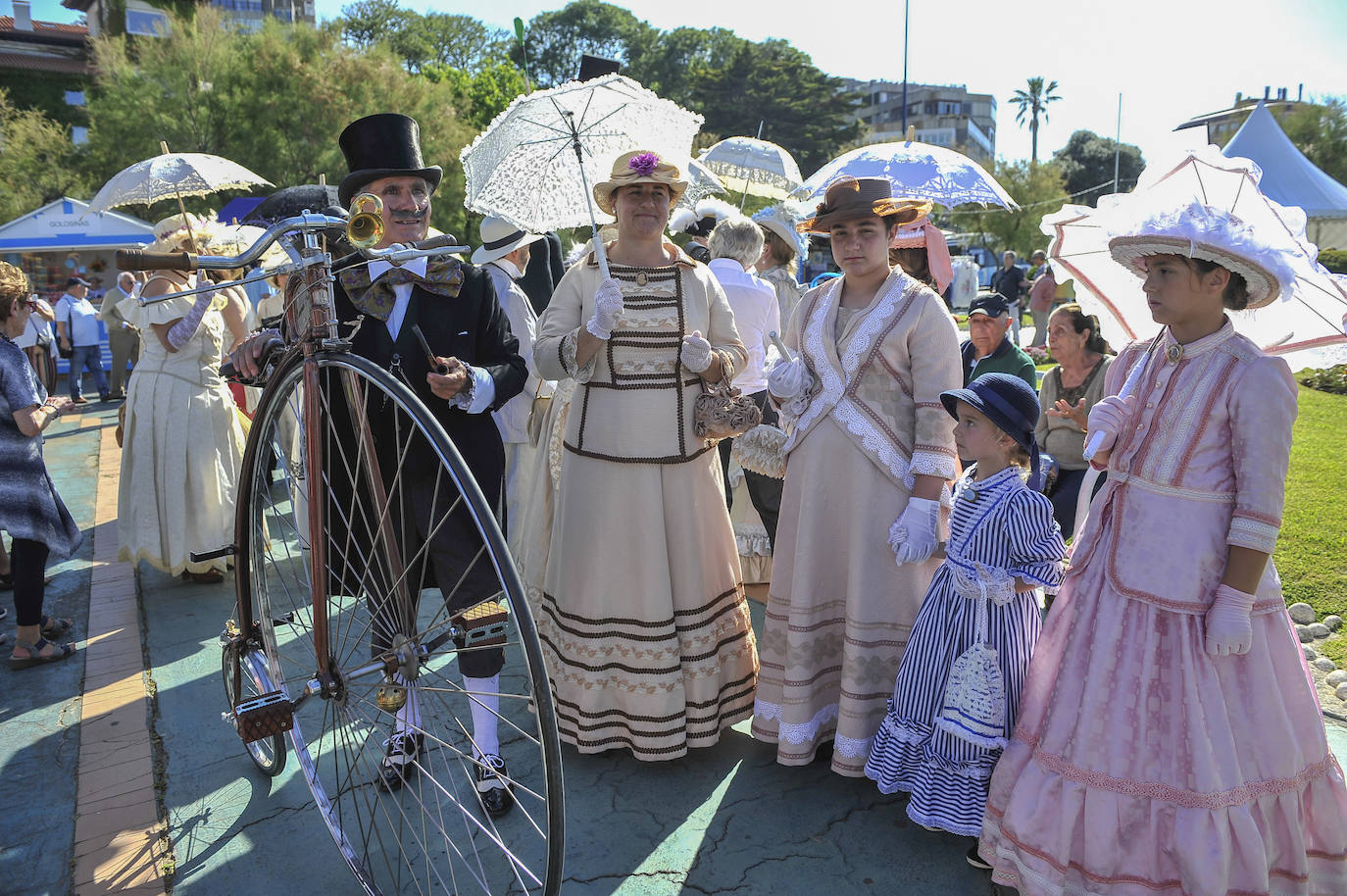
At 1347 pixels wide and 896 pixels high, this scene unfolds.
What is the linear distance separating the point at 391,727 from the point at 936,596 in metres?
1.90

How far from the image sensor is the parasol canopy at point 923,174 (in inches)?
186

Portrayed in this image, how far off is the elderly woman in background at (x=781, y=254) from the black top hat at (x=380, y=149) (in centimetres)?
264

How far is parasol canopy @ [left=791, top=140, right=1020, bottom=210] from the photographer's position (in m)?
4.72

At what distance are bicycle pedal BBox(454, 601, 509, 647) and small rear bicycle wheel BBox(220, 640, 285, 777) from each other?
0.85m

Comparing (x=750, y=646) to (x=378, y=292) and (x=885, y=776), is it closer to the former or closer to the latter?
(x=885, y=776)

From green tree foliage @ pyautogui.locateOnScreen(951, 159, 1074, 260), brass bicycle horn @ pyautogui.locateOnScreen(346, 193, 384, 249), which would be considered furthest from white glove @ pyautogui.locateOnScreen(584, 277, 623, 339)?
green tree foliage @ pyautogui.locateOnScreen(951, 159, 1074, 260)

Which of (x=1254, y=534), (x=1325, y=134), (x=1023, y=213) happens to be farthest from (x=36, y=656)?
(x=1325, y=134)

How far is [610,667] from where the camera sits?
3219mm

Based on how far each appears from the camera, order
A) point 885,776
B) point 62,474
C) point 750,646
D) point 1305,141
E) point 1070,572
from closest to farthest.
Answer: point 1070,572, point 885,776, point 750,646, point 62,474, point 1305,141

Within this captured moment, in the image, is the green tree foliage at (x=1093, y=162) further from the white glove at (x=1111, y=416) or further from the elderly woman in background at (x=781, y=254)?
the white glove at (x=1111, y=416)

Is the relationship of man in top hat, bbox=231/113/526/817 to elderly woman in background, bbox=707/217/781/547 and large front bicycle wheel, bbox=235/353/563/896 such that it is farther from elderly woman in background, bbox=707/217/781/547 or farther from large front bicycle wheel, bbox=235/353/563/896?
elderly woman in background, bbox=707/217/781/547

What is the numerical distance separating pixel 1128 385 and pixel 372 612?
2351 millimetres

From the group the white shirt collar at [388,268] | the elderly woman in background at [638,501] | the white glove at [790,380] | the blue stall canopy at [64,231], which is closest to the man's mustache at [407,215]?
the white shirt collar at [388,268]

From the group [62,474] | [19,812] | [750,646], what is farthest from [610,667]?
[62,474]
